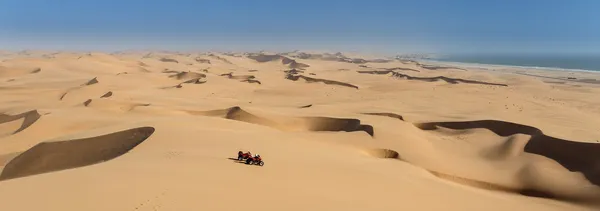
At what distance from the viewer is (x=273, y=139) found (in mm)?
13258

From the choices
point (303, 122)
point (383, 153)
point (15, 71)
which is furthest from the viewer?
point (15, 71)

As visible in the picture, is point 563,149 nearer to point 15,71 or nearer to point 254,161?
point 254,161

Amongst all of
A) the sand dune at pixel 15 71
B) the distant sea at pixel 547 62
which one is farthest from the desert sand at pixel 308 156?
the distant sea at pixel 547 62

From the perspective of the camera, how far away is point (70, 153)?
39.4 ft

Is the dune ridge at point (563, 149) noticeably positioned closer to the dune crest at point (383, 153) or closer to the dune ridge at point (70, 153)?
the dune crest at point (383, 153)

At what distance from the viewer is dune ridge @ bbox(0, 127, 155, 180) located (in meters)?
11.5

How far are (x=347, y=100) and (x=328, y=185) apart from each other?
20209mm

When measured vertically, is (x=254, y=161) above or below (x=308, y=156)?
above

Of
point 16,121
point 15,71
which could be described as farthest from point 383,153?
point 15,71

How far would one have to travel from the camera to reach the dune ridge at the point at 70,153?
37.7 feet

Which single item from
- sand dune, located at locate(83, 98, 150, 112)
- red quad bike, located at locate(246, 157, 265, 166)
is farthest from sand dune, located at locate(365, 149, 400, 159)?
sand dune, located at locate(83, 98, 150, 112)

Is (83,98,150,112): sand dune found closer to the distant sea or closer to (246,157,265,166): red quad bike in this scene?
(246,157,265,166): red quad bike

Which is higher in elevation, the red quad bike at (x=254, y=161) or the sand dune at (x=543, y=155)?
the red quad bike at (x=254, y=161)

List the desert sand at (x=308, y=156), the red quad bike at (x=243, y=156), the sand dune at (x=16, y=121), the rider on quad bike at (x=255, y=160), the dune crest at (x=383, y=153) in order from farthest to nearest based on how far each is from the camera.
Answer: the sand dune at (x=16, y=121) → the dune crest at (x=383, y=153) → the red quad bike at (x=243, y=156) → the rider on quad bike at (x=255, y=160) → the desert sand at (x=308, y=156)
